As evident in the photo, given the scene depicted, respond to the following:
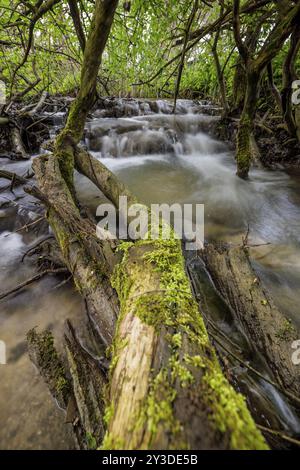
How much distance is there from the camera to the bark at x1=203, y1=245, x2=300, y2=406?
1.61 m

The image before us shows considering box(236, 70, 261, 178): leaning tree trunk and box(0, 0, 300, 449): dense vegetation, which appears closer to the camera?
box(0, 0, 300, 449): dense vegetation

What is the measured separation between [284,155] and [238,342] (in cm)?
636

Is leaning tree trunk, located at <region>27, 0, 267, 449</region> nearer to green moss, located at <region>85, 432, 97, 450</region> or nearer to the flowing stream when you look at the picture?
green moss, located at <region>85, 432, 97, 450</region>

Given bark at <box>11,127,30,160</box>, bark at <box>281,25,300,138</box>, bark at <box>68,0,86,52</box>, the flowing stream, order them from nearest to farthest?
the flowing stream → bark at <box>68,0,86,52</box> → bark at <box>281,25,300,138</box> → bark at <box>11,127,30,160</box>

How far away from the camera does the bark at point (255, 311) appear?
5.29 ft

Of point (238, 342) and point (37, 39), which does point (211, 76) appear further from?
point (238, 342)

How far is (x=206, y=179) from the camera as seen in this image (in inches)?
232

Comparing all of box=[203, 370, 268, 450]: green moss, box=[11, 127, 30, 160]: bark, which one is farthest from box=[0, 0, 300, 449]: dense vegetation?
box=[11, 127, 30, 160]: bark

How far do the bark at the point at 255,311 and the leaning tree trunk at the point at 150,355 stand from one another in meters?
0.77

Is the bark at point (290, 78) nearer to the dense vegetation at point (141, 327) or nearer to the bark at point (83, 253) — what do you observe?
the dense vegetation at point (141, 327)

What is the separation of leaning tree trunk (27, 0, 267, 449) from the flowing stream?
1.25 ft

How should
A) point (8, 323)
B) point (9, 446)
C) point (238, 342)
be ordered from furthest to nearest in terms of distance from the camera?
point (8, 323), point (238, 342), point (9, 446)
